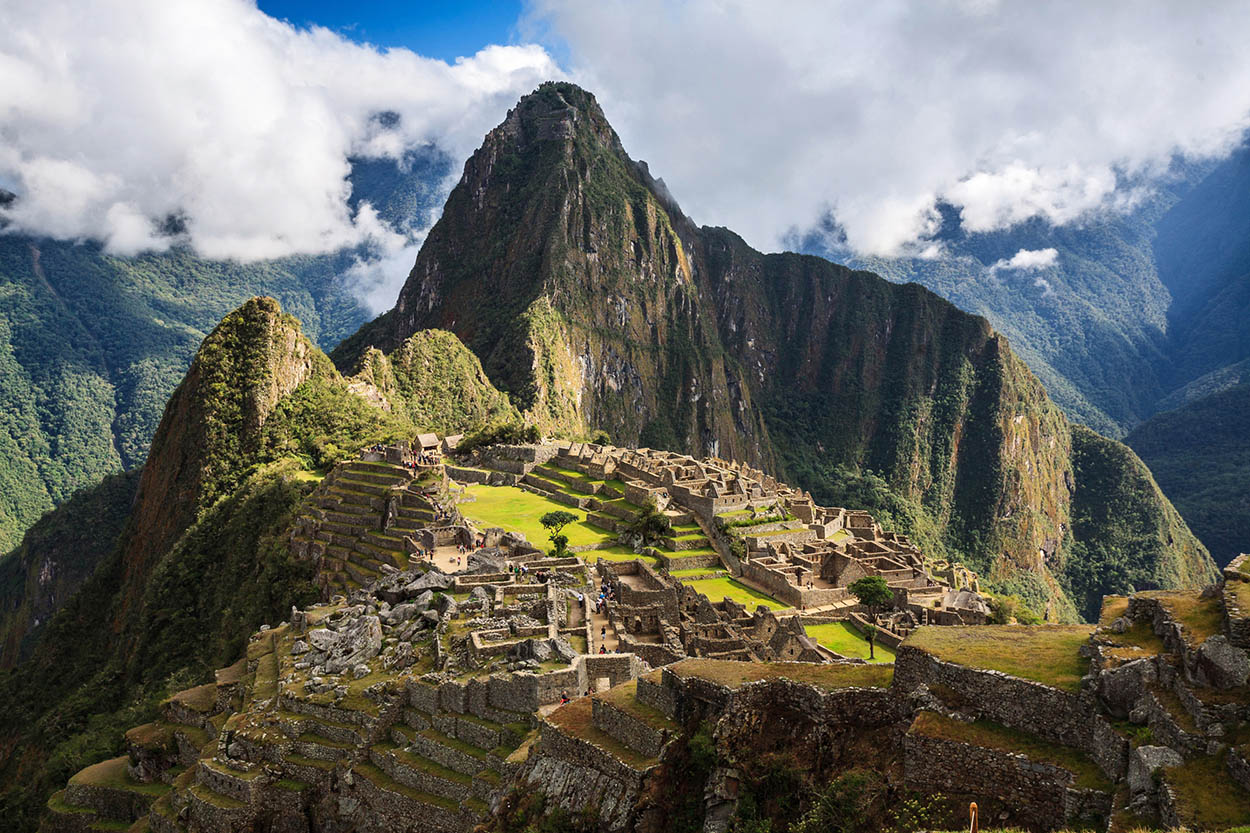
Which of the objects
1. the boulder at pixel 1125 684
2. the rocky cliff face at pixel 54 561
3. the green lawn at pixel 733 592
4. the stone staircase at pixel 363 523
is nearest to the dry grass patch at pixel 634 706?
the boulder at pixel 1125 684

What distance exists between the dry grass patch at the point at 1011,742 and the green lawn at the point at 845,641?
2786 centimetres

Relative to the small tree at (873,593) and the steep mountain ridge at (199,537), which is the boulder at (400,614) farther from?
the small tree at (873,593)

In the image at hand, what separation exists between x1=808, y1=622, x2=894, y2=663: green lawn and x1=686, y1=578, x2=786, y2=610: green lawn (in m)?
3.15

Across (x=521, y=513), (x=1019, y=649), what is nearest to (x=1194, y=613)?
(x=1019, y=649)

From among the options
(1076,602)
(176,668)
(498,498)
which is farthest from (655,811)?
(1076,602)

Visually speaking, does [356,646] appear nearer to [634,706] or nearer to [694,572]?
[634,706]

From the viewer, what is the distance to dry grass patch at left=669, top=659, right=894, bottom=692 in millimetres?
15438

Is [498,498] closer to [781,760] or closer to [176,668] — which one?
[176,668]

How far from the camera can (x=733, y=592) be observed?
2048 inches

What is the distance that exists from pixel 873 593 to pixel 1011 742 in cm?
3873

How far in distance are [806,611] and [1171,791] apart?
40.2m

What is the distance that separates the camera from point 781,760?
14.6 m

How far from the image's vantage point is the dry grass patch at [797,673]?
15438mm

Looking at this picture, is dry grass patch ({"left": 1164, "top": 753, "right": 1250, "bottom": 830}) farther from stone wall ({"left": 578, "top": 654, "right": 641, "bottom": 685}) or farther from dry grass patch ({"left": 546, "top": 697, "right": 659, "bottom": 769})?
stone wall ({"left": 578, "top": 654, "right": 641, "bottom": 685})
